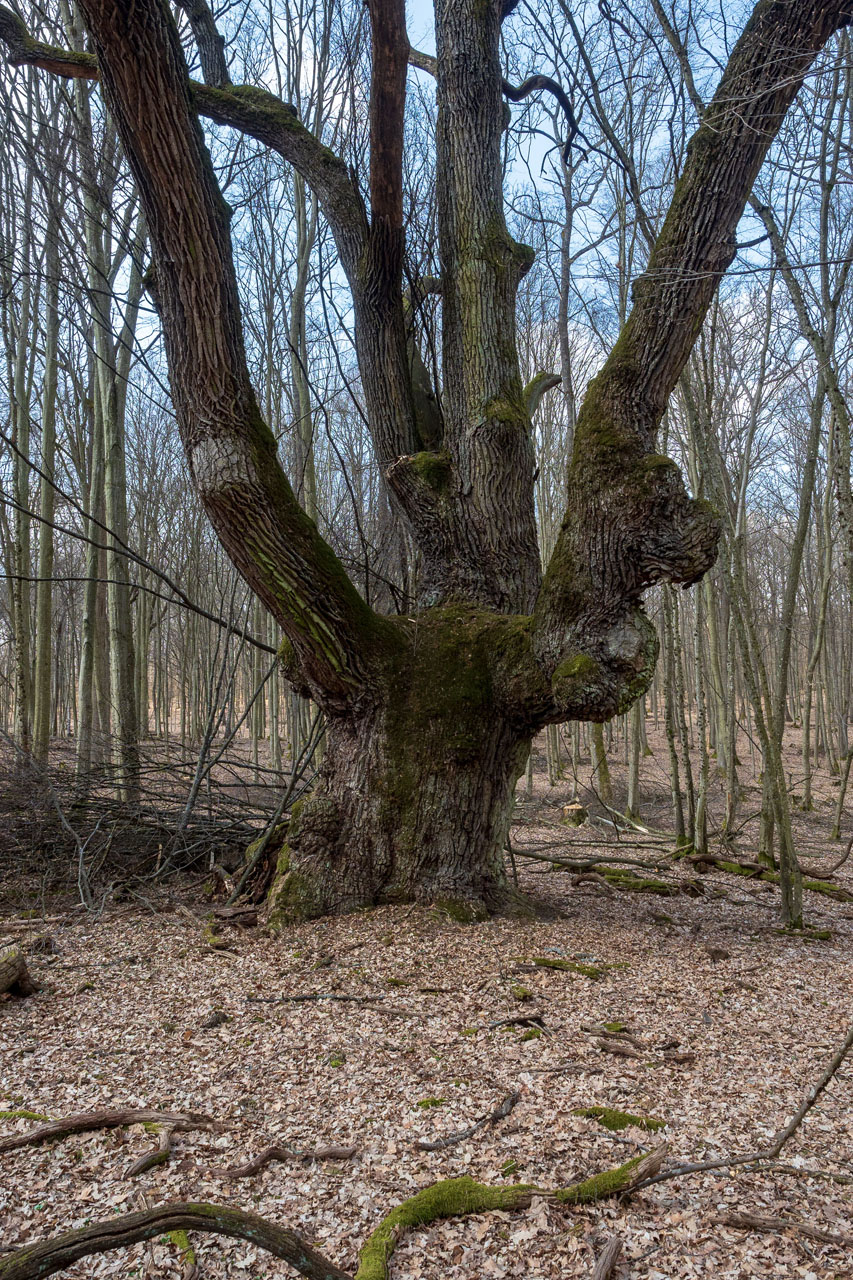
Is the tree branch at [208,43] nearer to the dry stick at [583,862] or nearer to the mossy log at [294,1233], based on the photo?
the dry stick at [583,862]

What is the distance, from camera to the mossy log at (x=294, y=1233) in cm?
123

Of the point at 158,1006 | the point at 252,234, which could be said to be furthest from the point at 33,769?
the point at 252,234

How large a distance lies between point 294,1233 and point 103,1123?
3.52ft

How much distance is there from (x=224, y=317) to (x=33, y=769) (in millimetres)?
3700

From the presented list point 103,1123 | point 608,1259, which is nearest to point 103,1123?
point 103,1123

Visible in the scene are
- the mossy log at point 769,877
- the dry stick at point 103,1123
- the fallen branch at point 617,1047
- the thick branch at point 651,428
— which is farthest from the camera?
the mossy log at point 769,877

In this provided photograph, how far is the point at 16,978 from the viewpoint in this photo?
128 inches

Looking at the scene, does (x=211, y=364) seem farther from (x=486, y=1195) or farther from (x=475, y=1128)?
(x=486, y=1195)

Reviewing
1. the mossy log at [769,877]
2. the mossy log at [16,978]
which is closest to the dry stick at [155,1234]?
the mossy log at [16,978]

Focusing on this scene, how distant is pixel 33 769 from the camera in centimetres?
553

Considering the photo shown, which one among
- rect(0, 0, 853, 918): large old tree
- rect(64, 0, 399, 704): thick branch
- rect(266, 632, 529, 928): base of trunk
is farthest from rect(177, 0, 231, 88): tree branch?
rect(266, 632, 529, 928): base of trunk

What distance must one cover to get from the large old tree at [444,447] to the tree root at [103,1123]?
6.39ft

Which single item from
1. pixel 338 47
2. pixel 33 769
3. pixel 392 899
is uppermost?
pixel 338 47

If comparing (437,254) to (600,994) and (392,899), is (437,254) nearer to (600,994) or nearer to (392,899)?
(392,899)
